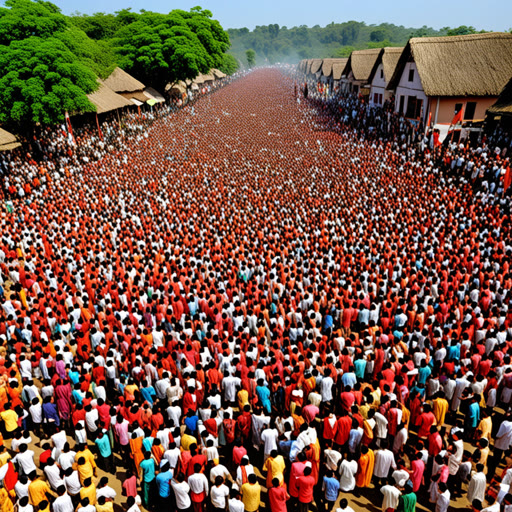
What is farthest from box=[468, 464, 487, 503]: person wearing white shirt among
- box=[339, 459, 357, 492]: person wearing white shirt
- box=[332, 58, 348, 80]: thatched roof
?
box=[332, 58, 348, 80]: thatched roof

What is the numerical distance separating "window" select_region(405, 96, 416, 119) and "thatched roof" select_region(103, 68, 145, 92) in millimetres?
19218

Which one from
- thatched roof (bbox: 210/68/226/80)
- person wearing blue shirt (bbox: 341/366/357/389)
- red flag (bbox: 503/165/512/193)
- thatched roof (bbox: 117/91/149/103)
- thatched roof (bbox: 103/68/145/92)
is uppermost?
thatched roof (bbox: 210/68/226/80)

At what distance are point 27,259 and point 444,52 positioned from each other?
75.8 feet

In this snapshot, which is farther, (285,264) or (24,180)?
(24,180)

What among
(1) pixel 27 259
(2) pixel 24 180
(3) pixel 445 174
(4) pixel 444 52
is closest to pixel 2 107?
(2) pixel 24 180

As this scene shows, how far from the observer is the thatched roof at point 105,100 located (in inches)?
925

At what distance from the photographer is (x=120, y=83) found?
29.6 m

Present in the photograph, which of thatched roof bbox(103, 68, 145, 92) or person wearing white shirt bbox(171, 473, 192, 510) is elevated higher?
thatched roof bbox(103, 68, 145, 92)

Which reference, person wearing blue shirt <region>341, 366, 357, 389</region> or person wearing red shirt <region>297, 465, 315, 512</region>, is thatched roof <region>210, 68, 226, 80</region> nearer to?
person wearing blue shirt <region>341, 366, 357, 389</region>

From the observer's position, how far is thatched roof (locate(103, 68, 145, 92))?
95.8 feet

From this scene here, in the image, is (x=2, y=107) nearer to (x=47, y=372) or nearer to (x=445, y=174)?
(x=47, y=372)

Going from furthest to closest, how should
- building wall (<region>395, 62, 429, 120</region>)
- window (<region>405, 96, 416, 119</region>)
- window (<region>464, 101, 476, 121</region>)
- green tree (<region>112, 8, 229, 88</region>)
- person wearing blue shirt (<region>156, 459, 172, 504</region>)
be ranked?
green tree (<region>112, 8, 229, 88</region>), window (<region>405, 96, 416, 119</region>), building wall (<region>395, 62, 429, 120</region>), window (<region>464, 101, 476, 121</region>), person wearing blue shirt (<region>156, 459, 172, 504</region>)

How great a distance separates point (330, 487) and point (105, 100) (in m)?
25.4

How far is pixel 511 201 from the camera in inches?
532
